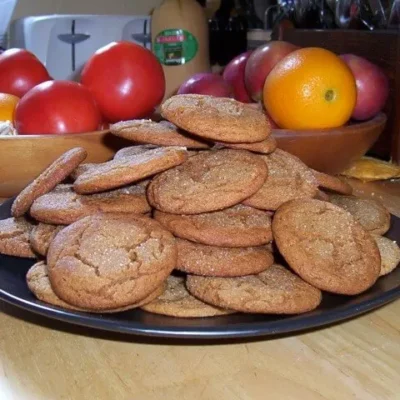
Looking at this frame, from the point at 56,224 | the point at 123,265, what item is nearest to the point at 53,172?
the point at 56,224

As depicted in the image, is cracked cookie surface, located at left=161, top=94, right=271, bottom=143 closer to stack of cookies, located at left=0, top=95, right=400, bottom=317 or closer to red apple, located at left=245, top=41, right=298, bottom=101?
stack of cookies, located at left=0, top=95, right=400, bottom=317

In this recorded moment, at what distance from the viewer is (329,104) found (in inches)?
39.9

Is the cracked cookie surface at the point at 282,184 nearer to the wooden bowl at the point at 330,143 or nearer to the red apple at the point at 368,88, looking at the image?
the wooden bowl at the point at 330,143

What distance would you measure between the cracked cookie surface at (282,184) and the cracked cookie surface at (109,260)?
0.42ft

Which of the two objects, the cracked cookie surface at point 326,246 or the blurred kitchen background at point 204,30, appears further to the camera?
the blurred kitchen background at point 204,30

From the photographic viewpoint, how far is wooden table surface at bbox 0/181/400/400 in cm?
50

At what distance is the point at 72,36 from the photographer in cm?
207

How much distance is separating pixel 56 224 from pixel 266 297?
9.8 inches

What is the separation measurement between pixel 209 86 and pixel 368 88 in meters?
0.34

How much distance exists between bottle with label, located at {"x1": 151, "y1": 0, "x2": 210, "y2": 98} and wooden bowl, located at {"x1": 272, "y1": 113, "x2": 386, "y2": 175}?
777 mm

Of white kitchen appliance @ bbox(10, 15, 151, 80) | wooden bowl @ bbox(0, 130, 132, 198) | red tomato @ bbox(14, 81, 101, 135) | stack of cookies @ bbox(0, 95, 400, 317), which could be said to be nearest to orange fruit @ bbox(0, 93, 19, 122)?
red tomato @ bbox(14, 81, 101, 135)

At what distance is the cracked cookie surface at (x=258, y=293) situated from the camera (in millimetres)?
521

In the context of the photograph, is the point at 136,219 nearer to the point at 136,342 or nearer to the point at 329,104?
the point at 136,342

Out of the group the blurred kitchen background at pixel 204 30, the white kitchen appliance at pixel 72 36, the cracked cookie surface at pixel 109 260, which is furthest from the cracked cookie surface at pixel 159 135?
the white kitchen appliance at pixel 72 36
